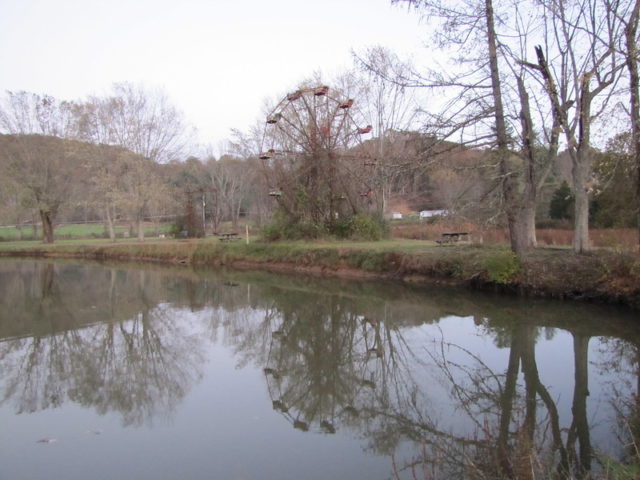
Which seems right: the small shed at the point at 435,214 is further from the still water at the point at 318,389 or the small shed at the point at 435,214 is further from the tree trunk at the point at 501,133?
the still water at the point at 318,389

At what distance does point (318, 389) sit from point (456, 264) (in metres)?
8.23

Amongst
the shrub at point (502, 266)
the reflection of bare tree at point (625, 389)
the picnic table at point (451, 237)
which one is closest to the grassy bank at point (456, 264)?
the shrub at point (502, 266)

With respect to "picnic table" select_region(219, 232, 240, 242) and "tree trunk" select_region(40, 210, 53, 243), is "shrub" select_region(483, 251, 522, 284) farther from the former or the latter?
"tree trunk" select_region(40, 210, 53, 243)

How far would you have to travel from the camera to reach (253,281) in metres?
17.6

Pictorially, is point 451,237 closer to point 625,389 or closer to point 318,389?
point 625,389

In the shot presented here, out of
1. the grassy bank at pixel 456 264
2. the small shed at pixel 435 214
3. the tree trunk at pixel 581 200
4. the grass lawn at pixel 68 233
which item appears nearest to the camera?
the grassy bank at pixel 456 264

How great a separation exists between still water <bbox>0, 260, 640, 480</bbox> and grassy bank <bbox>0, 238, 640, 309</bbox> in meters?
0.58

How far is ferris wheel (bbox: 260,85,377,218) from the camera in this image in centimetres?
2177

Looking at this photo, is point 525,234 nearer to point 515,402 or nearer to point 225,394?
point 515,402

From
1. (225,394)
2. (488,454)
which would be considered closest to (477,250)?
(225,394)

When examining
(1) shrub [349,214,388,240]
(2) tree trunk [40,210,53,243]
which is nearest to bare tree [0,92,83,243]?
(2) tree trunk [40,210,53,243]

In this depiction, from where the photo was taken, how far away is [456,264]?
13953 mm

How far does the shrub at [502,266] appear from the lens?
12.5 metres

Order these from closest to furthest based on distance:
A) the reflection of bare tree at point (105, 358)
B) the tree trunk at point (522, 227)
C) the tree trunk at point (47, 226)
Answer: the reflection of bare tree at point (105, 358) < the tree trunk at point (522, 227) < the tree trunk at point (47, 226)
